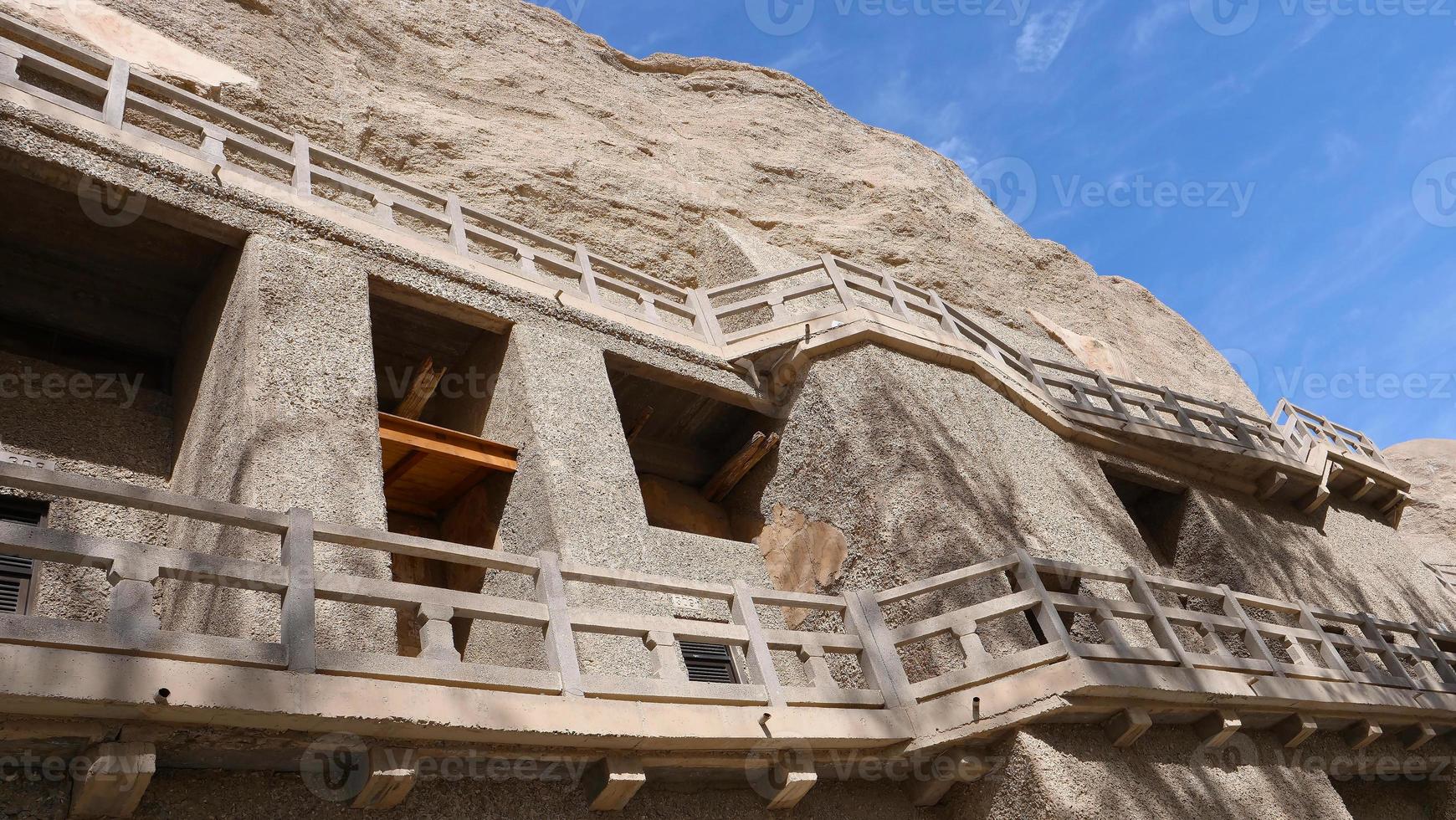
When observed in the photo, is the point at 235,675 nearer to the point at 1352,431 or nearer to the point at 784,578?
the point at 784,578

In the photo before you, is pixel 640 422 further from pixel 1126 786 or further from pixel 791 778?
pixel 1126 786

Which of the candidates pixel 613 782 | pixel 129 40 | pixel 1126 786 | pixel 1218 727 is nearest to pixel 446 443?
pixel 613 782

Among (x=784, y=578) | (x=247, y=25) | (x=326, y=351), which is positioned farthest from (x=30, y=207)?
(x=247, y=25)

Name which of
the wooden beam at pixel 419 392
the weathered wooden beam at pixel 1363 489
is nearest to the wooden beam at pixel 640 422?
the wooden beam at pixel 419 392

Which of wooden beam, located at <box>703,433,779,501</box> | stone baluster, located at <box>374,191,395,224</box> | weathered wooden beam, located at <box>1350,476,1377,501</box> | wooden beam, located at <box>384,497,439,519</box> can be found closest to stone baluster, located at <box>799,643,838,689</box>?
wooden beam, located at <box>384,497,439,519</box>

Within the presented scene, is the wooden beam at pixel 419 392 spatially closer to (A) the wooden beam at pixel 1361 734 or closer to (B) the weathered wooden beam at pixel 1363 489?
(A) the wooden beam at pixel 1361 734

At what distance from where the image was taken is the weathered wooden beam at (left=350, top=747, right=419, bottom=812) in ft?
19.5

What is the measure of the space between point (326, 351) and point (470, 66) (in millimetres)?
16138

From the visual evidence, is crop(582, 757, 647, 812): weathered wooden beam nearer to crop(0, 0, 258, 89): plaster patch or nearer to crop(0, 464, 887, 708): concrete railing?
crop(0, 464, 887, 708): concrete railing

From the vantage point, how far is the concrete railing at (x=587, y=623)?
5.38 meters

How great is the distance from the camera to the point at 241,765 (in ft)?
19.5

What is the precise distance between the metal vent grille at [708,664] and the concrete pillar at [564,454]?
1565 mm

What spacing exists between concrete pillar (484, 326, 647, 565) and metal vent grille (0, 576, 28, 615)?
4.04m

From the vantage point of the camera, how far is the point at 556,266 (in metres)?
13.2
